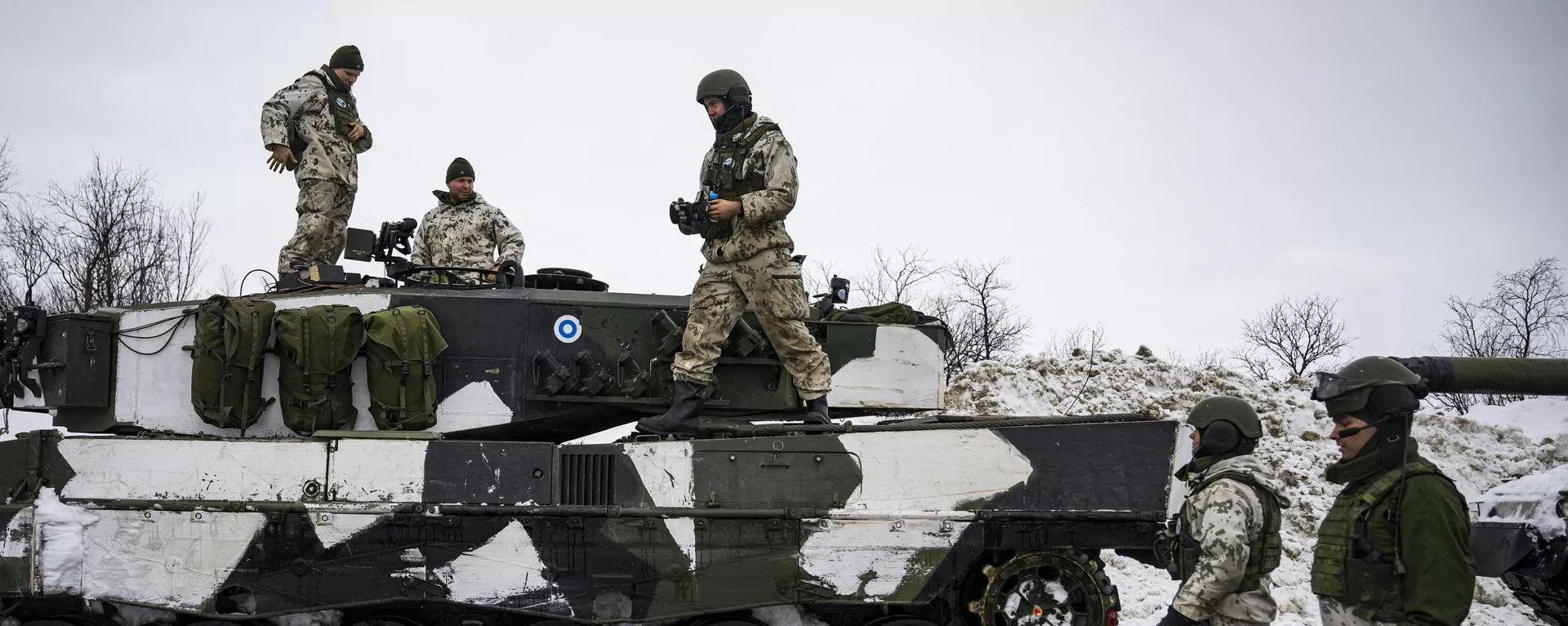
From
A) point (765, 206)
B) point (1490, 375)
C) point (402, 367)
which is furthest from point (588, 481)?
point (1490, 375)

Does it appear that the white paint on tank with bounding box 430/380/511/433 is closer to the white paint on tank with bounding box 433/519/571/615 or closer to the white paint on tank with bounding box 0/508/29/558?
the white paint on tank with bounding box 433/519/571/615

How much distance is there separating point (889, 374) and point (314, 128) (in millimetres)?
4250

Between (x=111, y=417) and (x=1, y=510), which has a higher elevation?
(x=111, y=417)

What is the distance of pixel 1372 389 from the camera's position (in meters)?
4.20

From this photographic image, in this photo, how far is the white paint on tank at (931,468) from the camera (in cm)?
603

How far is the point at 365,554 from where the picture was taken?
6.05m

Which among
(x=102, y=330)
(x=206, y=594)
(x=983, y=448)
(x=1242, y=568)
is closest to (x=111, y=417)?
(x=102, y=330)

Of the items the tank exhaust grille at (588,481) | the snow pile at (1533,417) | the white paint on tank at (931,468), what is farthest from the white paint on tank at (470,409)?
the snow pile at (1533,417)

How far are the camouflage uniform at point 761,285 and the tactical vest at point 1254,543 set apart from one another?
8.12 feet

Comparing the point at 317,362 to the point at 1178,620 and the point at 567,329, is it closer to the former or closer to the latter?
the point at 567,329

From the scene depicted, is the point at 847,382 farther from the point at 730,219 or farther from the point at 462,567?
the point at 462,567

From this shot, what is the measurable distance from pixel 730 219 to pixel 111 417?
3686 millimetres

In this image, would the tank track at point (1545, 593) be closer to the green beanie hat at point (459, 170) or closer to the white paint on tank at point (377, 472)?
the white paint on tank at point (377, 472)

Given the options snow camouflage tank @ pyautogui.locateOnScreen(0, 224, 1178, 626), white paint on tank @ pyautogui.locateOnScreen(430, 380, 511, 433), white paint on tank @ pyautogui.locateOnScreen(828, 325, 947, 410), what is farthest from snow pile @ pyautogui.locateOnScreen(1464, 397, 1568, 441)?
white paint on tank @ pyautogui.locateOnScreen(430, 380, 511, 433)
